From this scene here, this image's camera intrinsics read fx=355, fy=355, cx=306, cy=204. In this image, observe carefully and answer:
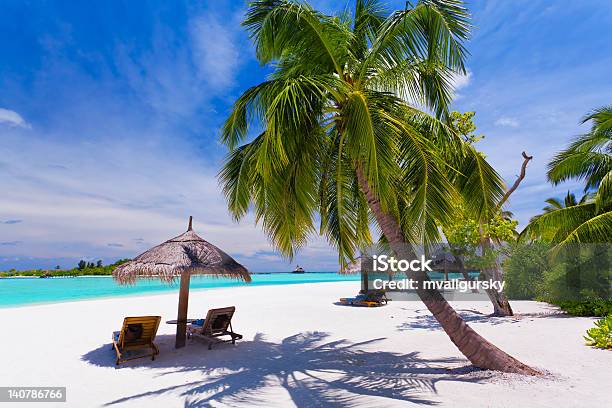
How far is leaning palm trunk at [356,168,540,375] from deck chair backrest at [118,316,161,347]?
482cm

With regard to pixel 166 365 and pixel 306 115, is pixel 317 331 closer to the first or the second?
pixel 166 365

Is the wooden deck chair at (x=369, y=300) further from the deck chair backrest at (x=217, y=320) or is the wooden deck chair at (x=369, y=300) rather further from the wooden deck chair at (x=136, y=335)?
the wooden deck chair at (x=136, y=335)

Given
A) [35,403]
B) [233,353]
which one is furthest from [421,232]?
[35,403]

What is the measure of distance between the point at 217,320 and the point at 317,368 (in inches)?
109

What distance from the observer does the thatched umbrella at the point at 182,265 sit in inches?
286

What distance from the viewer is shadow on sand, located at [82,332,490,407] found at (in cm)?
484

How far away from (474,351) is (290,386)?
297 cm

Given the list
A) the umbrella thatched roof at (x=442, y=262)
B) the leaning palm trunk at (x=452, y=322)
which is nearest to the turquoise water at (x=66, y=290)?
the leaning palm trunk at (x=452, y=322)

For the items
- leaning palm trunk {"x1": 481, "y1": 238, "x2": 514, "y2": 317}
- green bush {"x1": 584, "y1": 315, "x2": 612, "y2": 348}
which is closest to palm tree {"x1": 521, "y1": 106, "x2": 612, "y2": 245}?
leaning palm trunk {"x1": 481, "y1": 238, "x2": 514, "y2": 317}

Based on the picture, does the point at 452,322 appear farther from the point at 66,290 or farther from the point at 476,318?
the point at 66,290

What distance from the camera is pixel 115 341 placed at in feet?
22.9

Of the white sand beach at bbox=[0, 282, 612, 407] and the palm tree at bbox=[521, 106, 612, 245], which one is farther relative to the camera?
the palm tree at bbox=[521, 106, 612, 245]

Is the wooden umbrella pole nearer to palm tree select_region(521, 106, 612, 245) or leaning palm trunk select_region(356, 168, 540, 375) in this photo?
leaning palm trunk select_region(356, 168, 540, 375)

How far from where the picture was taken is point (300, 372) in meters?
5.97
